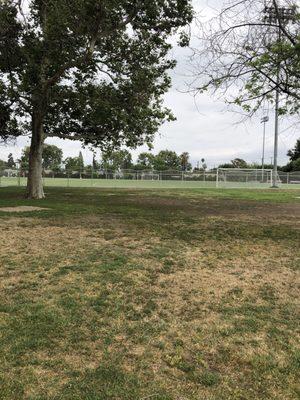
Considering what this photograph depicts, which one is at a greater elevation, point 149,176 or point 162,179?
point 149,176

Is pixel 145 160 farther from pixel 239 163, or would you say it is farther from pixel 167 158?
pixel 239 163

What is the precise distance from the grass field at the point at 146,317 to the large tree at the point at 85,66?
26.2 feet

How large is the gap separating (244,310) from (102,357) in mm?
2076

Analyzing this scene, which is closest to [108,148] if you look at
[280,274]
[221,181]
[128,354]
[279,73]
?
[279,73]

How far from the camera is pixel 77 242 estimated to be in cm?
838

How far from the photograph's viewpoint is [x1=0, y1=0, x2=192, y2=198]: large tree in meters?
14.2

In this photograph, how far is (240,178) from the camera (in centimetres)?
4462

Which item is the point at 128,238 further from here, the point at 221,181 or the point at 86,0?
the point at 221,181

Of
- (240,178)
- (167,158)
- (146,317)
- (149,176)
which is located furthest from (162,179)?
(167,158)

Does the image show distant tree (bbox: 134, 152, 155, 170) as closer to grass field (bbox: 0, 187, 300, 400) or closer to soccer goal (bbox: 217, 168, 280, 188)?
soccer goal (bbox: 217, 168, 280, 188)

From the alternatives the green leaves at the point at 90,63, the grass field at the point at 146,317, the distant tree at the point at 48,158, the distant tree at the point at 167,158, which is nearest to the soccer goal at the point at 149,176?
the distant tree at the point at 48,158

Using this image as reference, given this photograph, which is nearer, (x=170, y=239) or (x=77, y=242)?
(x=77, y=242)

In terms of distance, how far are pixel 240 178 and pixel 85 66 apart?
2981 centimetres

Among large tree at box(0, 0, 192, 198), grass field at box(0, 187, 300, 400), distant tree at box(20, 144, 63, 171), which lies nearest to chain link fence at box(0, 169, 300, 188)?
distant tree at box(20, 144, 63, 171)
